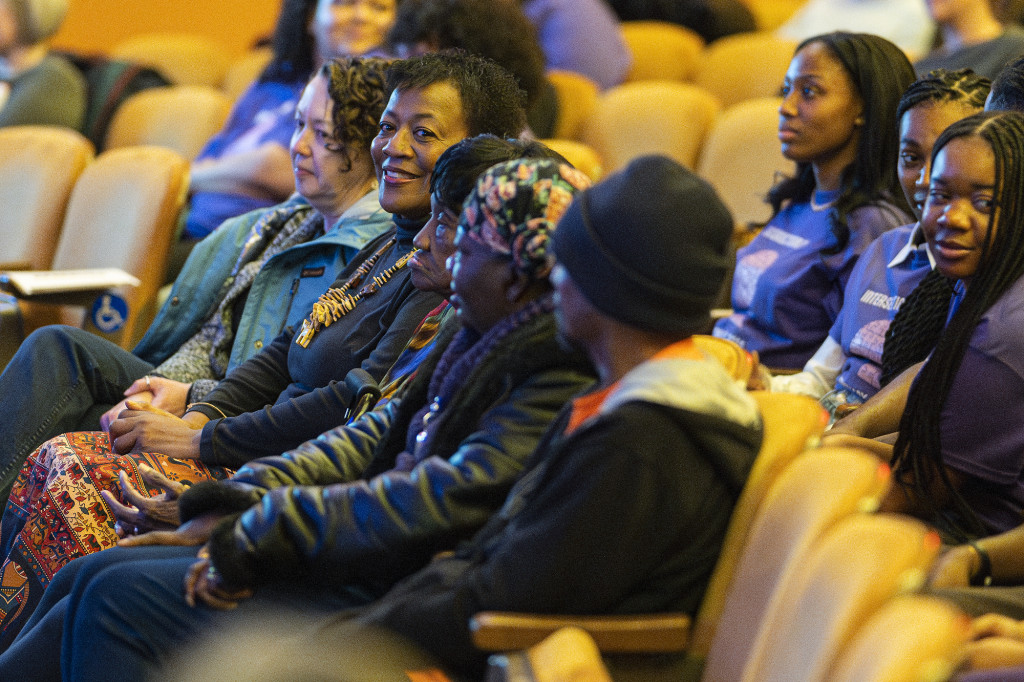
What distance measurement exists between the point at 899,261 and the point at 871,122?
41cm

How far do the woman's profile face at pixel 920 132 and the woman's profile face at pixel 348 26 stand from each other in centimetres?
193

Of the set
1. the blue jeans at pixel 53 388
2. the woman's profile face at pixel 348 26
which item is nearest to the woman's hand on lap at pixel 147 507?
the blue jeans at pixel 53 388

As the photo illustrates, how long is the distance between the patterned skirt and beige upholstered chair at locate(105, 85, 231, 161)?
227cm

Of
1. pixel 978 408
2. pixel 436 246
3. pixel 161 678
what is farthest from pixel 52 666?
pixel 978 408

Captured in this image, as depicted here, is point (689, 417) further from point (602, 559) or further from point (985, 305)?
point (985, 305)

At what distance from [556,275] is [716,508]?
0.32 metres

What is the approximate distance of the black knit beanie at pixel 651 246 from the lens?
4.08 feet

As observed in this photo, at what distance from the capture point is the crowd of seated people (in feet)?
4.13

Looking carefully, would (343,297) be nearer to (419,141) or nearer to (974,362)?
(419,141)

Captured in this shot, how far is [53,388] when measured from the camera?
7.68 feet

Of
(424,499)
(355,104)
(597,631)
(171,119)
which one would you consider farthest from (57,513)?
(171,119)

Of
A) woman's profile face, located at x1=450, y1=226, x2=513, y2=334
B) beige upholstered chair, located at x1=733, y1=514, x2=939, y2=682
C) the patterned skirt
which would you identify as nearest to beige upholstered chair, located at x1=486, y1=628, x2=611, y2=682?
beige upholstered chair, located at x1=733, y1=514, x2=939, y2=682

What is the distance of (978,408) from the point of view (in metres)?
1.57

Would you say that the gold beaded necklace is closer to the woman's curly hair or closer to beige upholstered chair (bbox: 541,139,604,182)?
the woman's curly hair
